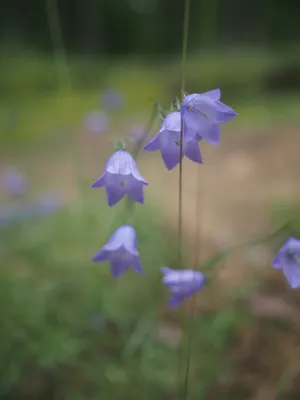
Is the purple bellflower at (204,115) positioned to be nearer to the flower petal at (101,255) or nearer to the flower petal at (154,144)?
the flower petal at (154,144)

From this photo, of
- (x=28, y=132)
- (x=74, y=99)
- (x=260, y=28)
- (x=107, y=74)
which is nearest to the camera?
(x=28, y=132)

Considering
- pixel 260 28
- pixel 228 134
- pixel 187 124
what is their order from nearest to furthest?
pixel 187 124, pixel 228 134, pixel 260 28

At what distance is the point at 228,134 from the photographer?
2391mm

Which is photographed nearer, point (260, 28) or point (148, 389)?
point (148, 389)

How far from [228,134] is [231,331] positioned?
4.65 ft

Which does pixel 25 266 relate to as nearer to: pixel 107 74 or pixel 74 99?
pixel 74 99

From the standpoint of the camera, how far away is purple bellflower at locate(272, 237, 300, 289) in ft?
2.39

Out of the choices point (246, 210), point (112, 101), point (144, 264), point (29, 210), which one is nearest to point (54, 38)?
point (112, 101)

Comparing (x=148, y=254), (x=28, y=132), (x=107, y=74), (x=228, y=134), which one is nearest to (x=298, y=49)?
(x=107, y=74)

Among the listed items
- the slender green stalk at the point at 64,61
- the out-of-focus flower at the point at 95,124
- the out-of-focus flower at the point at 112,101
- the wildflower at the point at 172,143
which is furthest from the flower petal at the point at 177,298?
the out-of-focus flower at the point at 112,101

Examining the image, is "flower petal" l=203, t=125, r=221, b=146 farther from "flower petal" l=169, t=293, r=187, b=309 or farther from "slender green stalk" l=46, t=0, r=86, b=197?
"slender green stalk" l=46, t=0, r=86, b=197

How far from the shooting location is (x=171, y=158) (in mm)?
704

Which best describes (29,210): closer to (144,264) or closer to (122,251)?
(144,264)

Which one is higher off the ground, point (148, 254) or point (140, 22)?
point (148, 254)
